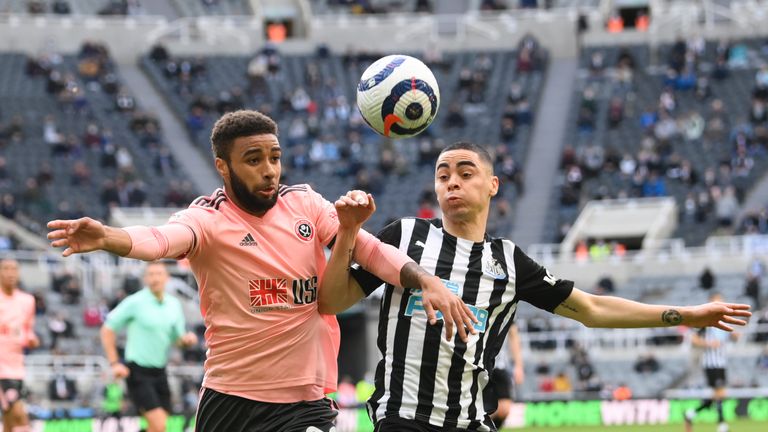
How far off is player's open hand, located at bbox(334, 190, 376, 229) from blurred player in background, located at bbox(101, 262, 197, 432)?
6.82 metres

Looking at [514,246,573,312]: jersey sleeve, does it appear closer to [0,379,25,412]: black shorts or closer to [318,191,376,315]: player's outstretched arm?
[318,191,376,315]: player's outstretched arm

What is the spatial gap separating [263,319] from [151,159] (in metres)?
34.4

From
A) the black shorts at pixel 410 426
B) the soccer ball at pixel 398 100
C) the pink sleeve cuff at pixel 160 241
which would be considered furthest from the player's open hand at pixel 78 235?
the soccer ball at pixel 398 100

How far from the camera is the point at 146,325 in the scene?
13453mm

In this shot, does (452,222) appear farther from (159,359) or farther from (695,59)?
(695,59)

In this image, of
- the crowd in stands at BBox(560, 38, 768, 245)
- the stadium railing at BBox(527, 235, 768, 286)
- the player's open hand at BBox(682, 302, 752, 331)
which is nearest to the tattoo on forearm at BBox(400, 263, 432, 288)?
the player's open hand at BBox(682, 302, 752, 331)

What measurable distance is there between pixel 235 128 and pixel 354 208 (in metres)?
0.72

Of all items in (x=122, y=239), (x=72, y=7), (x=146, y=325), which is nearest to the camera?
(x=122, y=239)

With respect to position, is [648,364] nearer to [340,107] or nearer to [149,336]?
[149,336]

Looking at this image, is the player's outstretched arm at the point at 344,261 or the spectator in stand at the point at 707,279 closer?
the player's outstretched arm at the point at 344,261

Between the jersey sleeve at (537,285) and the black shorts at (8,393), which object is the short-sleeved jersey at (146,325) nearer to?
the black shorts at (8,393)

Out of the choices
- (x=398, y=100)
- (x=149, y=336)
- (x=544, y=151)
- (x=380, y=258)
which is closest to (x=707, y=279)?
(x=544, y=151)

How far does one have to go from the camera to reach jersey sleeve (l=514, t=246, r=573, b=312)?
739cm

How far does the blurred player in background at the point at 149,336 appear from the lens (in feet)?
43.9
